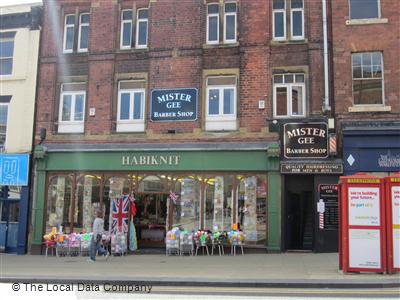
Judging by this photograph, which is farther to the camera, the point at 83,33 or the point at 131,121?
the point at 83,33

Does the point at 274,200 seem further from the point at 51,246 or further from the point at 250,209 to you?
the point at 51,246

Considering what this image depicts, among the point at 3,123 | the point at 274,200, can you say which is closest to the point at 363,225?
the point at 274,200

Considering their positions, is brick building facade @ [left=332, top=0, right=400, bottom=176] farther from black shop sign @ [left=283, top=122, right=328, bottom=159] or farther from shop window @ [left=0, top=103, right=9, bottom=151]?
shop window @ [left=0, top=103, right=9, bottom=151]

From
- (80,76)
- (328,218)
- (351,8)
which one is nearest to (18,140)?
(80,76)

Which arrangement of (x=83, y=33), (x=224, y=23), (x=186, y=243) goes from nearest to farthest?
(x=186, y=243) → (x=224, y=23) → (x=83, y=33)

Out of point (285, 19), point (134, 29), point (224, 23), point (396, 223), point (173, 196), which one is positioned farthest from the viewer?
point (134, 29)

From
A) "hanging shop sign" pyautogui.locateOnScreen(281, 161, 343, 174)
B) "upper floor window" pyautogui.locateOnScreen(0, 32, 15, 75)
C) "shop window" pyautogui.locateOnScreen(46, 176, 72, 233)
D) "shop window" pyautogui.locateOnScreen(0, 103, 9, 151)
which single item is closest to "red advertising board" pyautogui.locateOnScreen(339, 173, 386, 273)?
"hanging shop sign" pyautogui.locateOnScreen(281, 161, 343, 174)

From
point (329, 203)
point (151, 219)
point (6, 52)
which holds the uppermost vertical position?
point (6, 52)

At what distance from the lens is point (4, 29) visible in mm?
20656

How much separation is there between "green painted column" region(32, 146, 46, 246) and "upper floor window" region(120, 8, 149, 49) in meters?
5.15

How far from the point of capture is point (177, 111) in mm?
18344

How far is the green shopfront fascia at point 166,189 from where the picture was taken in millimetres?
17297

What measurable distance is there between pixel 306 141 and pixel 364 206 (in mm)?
5556

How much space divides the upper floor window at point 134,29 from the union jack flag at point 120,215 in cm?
582
